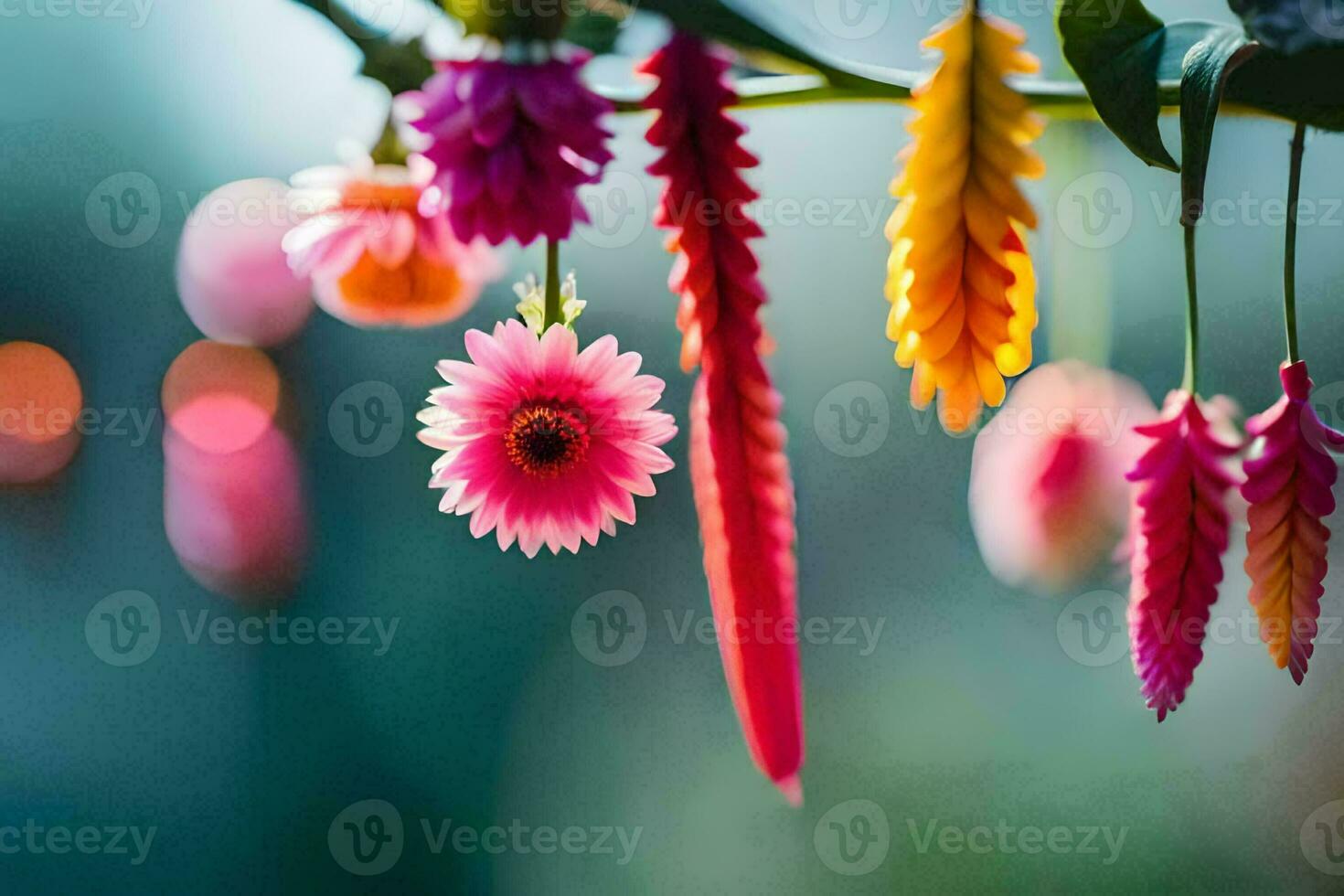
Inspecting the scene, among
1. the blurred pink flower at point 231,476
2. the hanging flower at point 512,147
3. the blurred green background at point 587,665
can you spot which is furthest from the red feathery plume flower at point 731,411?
the blurred pink flower at point 231,476

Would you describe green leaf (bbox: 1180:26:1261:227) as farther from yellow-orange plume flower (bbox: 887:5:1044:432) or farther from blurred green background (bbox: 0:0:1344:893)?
blurred green background (bbox: 0:0:1344:893)

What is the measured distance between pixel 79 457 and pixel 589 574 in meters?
0.65

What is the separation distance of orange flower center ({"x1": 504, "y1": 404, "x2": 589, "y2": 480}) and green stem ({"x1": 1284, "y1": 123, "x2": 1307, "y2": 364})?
0.15m

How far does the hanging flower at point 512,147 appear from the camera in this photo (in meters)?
0.13

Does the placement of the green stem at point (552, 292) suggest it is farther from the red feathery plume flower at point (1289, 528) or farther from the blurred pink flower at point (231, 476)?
the blurred pink flower at point (231, 476)

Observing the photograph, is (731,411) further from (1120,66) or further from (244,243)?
(244,243)

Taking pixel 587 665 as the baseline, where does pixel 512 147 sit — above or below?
above

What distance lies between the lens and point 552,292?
0.16 metres

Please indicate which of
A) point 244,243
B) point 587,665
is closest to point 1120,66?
point 244,243

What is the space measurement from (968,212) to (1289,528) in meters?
0.10

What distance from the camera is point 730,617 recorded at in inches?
4.9

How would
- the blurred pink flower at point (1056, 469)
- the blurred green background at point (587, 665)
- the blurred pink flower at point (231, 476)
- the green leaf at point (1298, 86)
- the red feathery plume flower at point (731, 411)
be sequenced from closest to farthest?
the red feathery plume flower at point (731, 411), the green leaf at point (1298, 86), the blurred pink flower at point (1056, 469), the blurred green background at point (587, 665), the blurred pink flower at point (231, 476)

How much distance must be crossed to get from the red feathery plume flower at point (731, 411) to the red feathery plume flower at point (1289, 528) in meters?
0.12

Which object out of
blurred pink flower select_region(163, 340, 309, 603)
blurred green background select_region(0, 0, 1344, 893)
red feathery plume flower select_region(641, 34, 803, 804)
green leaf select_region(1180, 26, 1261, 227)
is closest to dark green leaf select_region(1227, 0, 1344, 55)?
green leaf select_region(1180, 26, 1261, 227)
